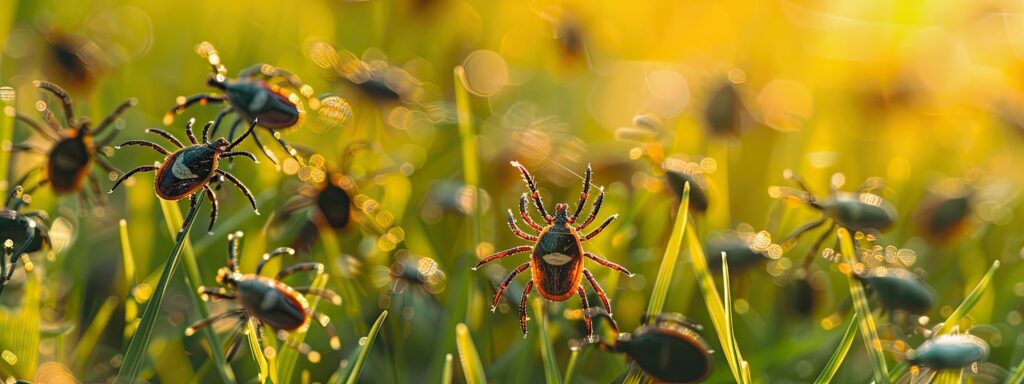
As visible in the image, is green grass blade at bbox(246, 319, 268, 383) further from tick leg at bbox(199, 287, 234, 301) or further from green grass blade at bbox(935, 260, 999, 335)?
green grass blade at bbox(935, 260, 999, 335)

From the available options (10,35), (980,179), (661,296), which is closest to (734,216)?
(980,179)

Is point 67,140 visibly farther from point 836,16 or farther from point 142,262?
point 836,16

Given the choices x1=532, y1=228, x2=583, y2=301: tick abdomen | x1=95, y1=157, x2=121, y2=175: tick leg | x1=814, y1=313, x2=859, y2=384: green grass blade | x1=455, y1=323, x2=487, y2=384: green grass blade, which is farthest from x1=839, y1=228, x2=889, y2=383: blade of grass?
x1=95, y1=157, x2=121, y2=175: tick leg

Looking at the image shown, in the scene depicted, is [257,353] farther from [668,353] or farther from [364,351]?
[668,353]

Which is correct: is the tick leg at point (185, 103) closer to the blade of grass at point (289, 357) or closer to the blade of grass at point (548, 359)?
the blade of grass at point (289, 357)

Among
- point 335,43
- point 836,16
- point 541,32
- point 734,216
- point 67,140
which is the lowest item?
point 67,140

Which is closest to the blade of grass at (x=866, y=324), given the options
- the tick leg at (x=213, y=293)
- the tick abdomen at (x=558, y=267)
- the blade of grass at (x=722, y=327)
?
the blade of grass at (x=722, y=327)

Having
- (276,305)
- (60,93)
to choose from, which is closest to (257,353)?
(276,305)
